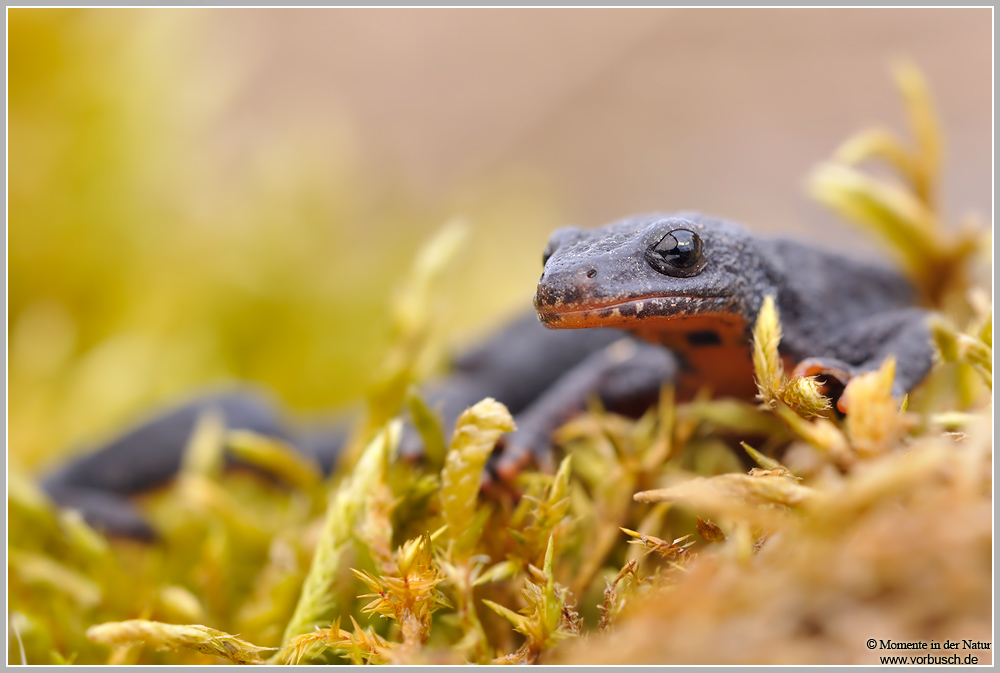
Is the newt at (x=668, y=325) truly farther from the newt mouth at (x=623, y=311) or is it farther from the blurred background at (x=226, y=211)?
the blurred background at (x=226, y=211)

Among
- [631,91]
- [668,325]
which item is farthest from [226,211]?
[631,91]

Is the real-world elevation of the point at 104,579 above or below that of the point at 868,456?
below

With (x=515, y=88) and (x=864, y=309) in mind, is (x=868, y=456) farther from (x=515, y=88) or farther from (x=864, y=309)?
(x=515, y=88)

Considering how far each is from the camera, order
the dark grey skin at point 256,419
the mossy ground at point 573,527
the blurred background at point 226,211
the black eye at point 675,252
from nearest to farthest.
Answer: the mossy ground at point 573,527, the black eye at point 675,252, the dark grey skin at point 256,419, the blurred background at point 226,211

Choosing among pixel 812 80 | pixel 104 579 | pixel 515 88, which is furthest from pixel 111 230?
pixel 812 80

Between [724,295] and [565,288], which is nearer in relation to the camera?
[565,288]

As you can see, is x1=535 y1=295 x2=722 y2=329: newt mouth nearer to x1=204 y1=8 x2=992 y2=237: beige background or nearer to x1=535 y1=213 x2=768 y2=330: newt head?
x1=535 y1=213 x2=768 y2=330: newt head

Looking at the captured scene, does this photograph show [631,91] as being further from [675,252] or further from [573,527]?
[573,527]

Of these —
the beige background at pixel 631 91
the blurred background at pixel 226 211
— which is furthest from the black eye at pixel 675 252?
the beige background at pixel 631 91
